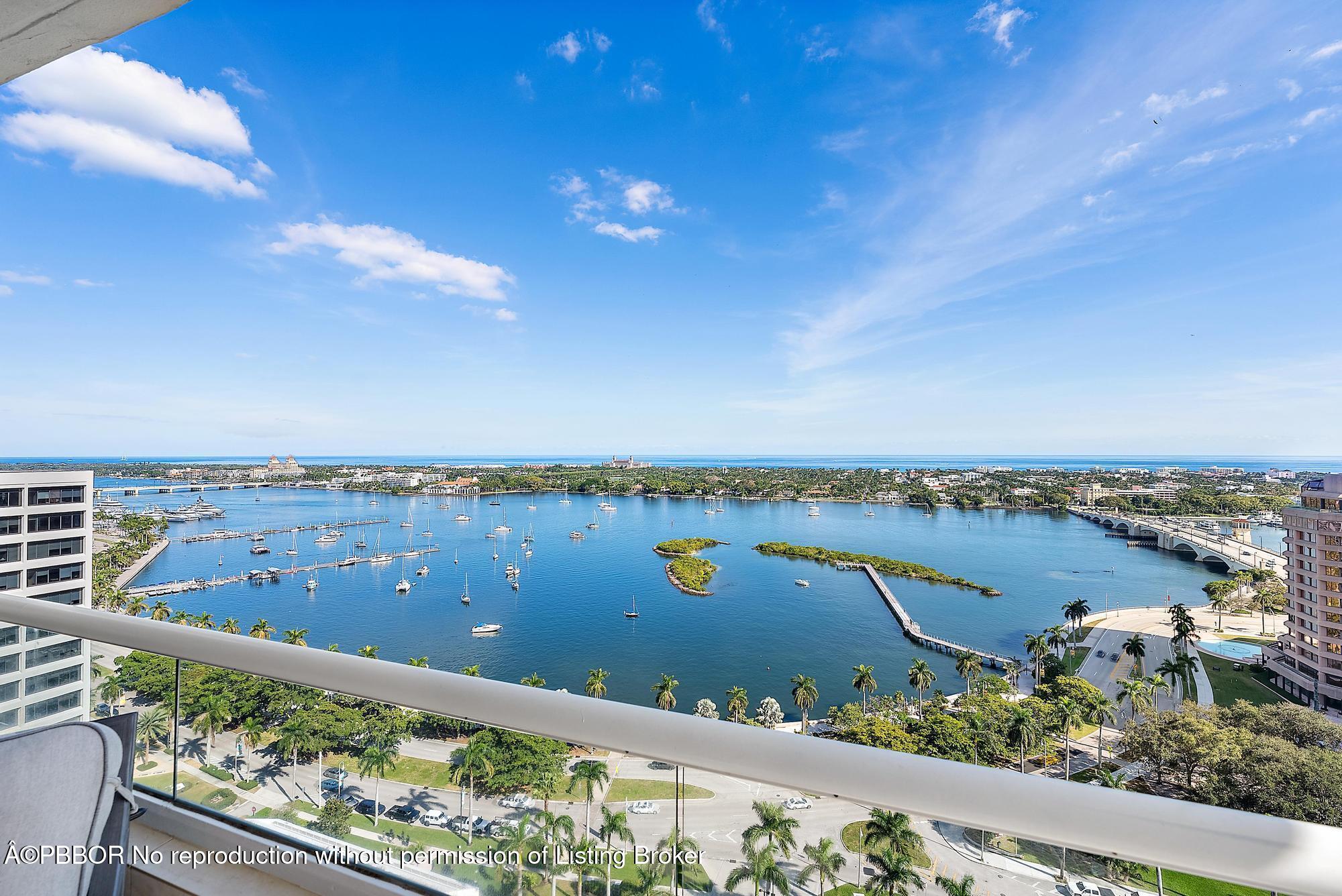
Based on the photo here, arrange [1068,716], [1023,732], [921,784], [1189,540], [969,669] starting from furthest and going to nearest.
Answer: [1189,540] < [969,669] < [1068,716] < [1023,732] < [921,784]

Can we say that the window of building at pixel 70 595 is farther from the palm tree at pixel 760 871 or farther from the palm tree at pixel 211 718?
the palm tree at pixel 760 871

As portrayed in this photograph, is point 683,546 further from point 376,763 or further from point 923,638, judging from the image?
point 376,763

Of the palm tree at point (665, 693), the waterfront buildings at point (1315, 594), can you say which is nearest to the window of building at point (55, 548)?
the palm tree at point (665, 693)

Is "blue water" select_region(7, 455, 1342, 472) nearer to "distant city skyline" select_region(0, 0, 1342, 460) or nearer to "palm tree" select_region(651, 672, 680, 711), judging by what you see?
"distant city skyline" select_region(0, 0, 1342, 460)

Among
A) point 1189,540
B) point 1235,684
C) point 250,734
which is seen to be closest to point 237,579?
point 250,734

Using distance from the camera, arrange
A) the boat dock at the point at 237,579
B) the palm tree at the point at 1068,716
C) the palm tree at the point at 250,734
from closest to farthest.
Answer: the palm tree at the point at 250,734, the palm tree at the point at 1068,716, the boat dock at the point at 237,579

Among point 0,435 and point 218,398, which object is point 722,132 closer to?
point 218,398

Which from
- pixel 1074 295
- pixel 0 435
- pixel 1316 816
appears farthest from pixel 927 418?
pixel 0 435

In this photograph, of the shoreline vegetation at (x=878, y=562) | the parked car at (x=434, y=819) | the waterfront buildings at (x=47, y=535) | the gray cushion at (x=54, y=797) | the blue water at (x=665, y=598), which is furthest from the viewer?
the shoreline vegetation at (x=878, y=562)
